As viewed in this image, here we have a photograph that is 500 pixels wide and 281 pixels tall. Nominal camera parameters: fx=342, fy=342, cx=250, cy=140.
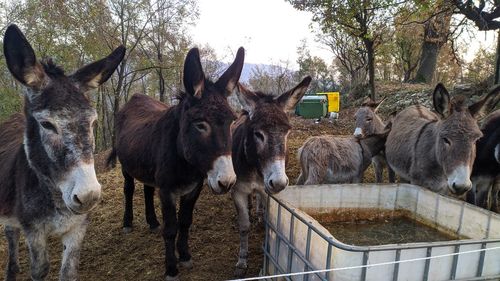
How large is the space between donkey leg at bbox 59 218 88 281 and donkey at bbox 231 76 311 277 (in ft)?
4.65

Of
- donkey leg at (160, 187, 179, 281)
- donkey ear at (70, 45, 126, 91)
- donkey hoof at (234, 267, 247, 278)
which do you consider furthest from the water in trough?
donkey ear at (70, 45, 126, 91)

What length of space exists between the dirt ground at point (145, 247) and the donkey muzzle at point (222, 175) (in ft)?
4.20

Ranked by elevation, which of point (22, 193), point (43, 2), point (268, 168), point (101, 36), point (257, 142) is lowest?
point (22, 193)

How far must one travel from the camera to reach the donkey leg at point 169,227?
318cm

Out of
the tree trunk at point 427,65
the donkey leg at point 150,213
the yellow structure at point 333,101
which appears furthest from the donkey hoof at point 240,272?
the tree trunk at point 427,65

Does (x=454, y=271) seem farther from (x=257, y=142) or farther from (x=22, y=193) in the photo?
(x=22, y=193)

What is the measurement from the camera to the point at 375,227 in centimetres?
326

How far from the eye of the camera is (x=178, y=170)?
313 cm

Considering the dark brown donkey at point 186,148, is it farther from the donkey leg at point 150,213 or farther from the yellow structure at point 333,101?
the yellow structure at point 333,101

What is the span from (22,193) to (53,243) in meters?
2.08

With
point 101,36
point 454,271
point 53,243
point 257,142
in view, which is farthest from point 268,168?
point 101,36

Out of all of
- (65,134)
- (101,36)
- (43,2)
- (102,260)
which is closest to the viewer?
(65,134)

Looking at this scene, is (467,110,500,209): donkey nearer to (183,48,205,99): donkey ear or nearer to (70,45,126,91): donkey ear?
(183,48,205,99): donkey ear

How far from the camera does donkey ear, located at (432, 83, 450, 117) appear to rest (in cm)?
364
